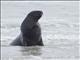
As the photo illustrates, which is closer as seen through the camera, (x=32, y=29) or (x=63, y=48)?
(x=63, y=48)

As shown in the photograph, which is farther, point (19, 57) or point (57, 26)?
point (57, 26)

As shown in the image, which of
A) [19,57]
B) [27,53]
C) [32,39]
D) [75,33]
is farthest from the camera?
[75,33]

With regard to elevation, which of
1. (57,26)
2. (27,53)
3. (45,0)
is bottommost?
(45,0)

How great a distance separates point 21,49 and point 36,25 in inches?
52.3

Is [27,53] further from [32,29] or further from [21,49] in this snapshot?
[32,29]

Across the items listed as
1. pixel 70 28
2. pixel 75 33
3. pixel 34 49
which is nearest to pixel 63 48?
pixel 34 49

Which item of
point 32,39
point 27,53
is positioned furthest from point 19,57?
point 32,39

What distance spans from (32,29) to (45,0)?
20.1 meters

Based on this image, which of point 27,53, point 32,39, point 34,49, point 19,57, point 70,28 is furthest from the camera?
point 70,28

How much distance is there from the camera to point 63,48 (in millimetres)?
8961

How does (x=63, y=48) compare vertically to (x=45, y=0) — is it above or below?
above

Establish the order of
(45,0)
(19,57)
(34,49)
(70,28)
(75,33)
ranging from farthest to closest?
(45,0), (70,28), (75,33), (34,49), (19,57)

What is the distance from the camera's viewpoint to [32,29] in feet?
32.8

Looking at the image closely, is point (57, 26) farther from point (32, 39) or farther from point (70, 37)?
point (32, 39)
